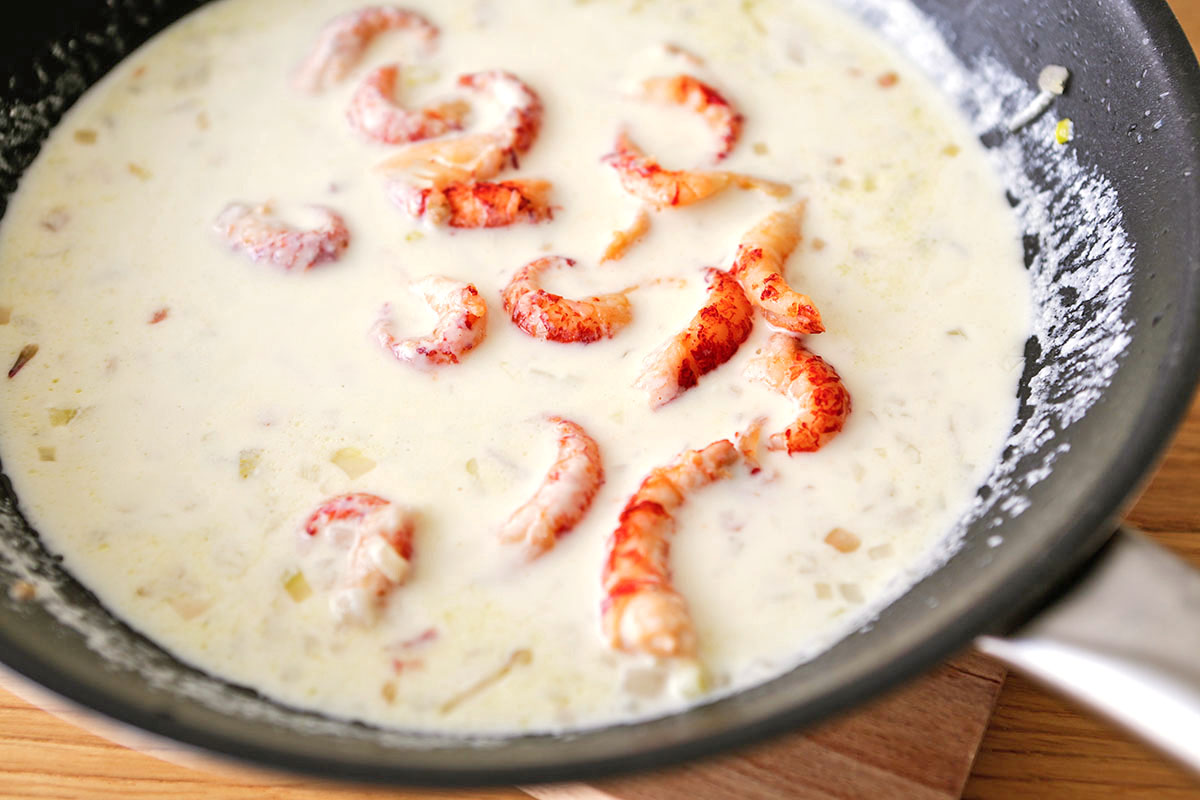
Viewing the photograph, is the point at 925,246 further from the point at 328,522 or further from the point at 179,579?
the point at 179,579

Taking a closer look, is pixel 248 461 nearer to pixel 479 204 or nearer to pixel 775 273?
pixel 479 204

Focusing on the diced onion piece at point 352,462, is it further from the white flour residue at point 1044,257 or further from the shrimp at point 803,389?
the white flour residue at point 1044,257

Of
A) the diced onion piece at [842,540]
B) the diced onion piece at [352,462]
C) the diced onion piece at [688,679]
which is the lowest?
the diced onion piece at [352,462]

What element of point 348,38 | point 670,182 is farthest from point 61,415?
point 670,182

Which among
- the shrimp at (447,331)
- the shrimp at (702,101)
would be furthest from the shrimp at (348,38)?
the shrimp at (447,331)

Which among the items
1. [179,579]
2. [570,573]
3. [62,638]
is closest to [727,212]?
[570,573]

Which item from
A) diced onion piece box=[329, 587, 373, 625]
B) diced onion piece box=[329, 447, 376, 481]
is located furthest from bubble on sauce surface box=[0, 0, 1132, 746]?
diced onion piece box=[329, 447, 376, 481]

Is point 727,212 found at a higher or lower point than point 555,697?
higher
